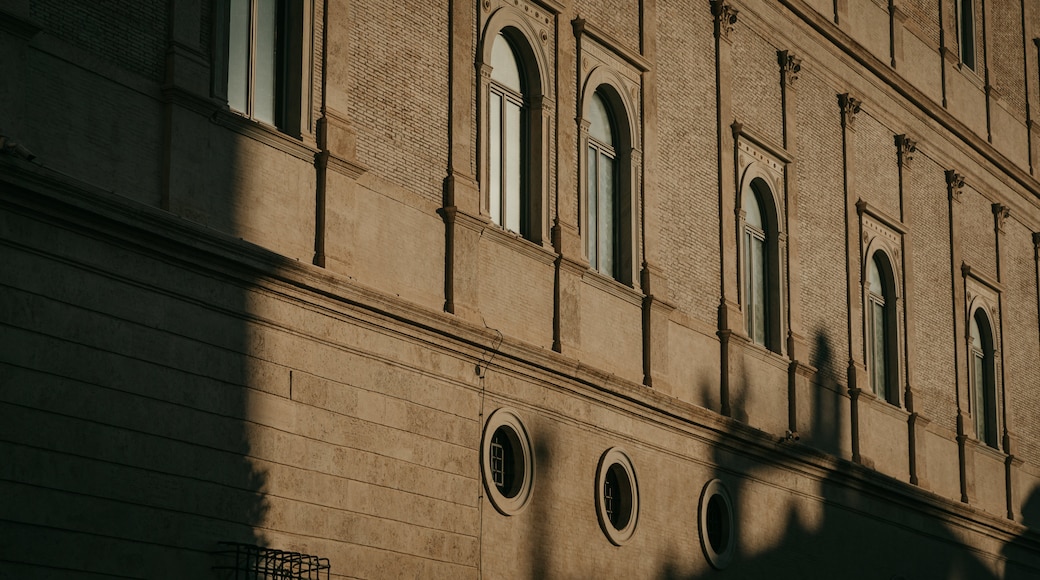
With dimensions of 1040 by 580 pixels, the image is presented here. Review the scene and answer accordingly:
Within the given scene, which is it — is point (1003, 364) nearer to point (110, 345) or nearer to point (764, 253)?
point (764, 253)

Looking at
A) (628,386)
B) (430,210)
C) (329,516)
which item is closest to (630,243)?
(628,386)

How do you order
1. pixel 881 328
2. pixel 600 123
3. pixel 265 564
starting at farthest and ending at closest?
pixel 881 328, pixel 600 123, pixel 265 564

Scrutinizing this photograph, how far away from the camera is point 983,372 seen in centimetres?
3428

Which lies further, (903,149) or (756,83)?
(903,149)

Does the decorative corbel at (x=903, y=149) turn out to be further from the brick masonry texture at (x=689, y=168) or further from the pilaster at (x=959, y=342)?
the brick masonry texture at (x=689, y=168)

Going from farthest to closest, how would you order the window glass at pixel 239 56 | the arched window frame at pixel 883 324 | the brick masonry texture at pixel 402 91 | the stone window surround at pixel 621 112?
the arched window frame at pixel 883 324, the stone window surround at pixel 621 112, the brick masonry texture at pixel 402 91, the window glass at pixel 239 56

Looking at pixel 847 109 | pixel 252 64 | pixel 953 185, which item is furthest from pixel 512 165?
pixel 953 185

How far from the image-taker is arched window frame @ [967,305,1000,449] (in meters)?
33.7

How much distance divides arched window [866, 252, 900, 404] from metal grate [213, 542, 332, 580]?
49.8ft

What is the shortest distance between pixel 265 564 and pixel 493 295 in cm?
519

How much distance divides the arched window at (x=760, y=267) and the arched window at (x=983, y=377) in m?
8.08

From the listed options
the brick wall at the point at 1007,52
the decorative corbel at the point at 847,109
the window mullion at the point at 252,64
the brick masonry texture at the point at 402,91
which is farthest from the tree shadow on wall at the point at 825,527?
the brick wall at the point at 1007,52

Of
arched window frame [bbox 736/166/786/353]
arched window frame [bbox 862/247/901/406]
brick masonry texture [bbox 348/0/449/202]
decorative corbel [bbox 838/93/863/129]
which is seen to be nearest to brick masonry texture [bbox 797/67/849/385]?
decorative corbel [bbox 838/93/863/129]

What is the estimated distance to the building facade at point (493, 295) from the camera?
1516cm
